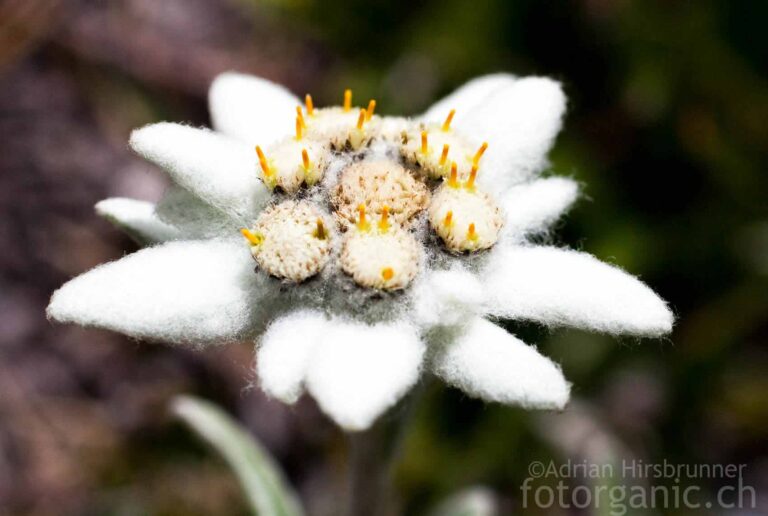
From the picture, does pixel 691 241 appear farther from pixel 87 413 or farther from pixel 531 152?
pixel 87 413

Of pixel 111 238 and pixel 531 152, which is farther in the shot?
pixel 111 238

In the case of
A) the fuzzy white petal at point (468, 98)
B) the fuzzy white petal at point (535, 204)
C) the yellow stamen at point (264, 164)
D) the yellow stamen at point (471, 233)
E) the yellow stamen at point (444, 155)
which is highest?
the fuzzy white petal at point (468, 98)

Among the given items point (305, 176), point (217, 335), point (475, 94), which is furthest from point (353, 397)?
point (475, 94)

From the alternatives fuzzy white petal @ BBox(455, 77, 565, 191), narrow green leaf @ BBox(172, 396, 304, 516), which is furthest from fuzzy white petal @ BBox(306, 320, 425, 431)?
narrow green leaf @ BBox(172, 396, 304, 516)

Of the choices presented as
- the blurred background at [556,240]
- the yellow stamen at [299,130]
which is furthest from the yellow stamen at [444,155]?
the blurred background at [556,240]

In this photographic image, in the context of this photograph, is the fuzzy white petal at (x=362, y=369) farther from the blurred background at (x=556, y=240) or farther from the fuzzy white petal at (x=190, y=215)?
the blurred background at (x=556, y=240)

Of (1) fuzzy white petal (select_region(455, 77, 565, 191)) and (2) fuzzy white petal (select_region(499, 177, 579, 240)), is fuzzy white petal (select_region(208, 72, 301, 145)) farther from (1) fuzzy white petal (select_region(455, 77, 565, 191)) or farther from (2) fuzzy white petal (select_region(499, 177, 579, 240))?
(2) fuzzy white petal (select_region(499, 177, 579, 240))
